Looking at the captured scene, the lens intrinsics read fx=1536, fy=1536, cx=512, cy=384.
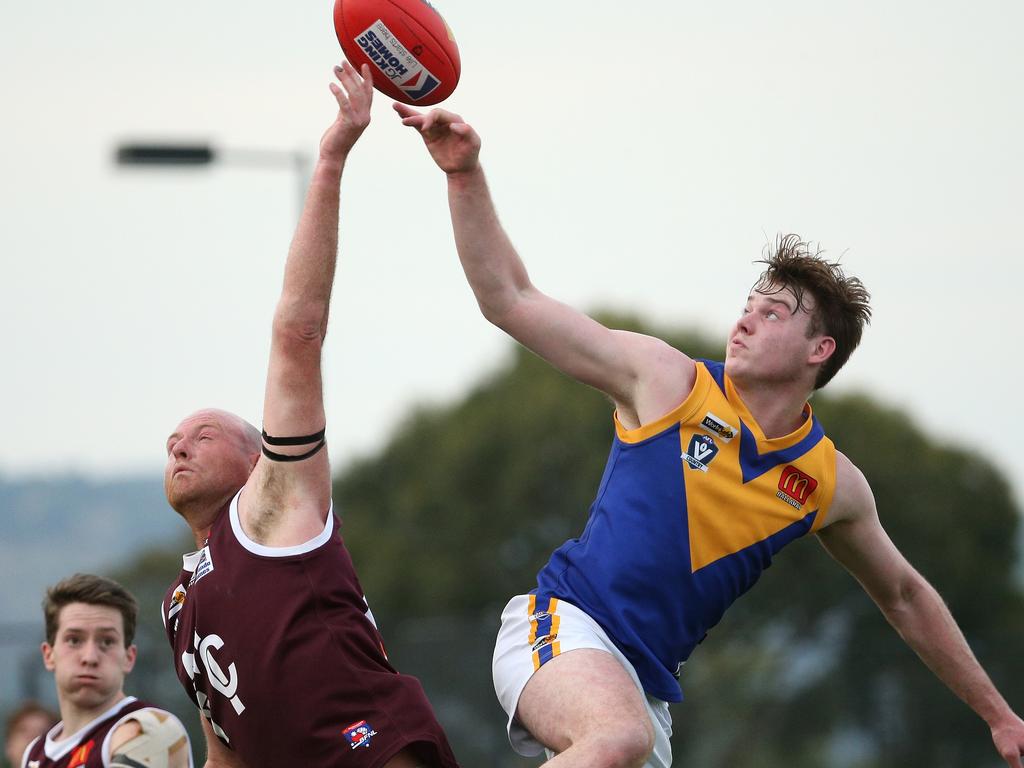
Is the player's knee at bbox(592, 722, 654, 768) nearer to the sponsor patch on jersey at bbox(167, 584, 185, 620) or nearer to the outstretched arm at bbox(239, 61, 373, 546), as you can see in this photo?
the outstretched arm at bbox(239, 61, 373, 546)

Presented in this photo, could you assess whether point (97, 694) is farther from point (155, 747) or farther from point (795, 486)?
point (795, 486)

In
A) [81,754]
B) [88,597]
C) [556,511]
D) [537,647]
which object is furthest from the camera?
[556,511]

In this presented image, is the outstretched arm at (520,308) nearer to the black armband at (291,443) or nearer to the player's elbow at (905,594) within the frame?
the black armband at (291,443)

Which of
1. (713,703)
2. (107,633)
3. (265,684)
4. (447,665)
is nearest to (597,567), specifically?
(265,684)

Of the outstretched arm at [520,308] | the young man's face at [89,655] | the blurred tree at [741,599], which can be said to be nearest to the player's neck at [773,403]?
the outstretched arm at [520,308]

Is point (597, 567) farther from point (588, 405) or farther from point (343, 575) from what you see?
point (588, 405)

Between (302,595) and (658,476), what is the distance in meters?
1.42

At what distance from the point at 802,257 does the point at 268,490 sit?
232cm

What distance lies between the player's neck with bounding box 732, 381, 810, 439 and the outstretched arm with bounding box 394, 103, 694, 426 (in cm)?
33

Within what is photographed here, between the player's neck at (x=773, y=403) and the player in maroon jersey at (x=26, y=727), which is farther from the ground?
the player's neck at (x=773, y=403)

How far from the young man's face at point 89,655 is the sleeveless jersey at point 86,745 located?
0.10 m

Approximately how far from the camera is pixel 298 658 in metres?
4.87

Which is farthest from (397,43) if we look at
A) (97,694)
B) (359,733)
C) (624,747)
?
(97,694)

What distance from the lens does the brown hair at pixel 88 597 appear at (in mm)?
6602
